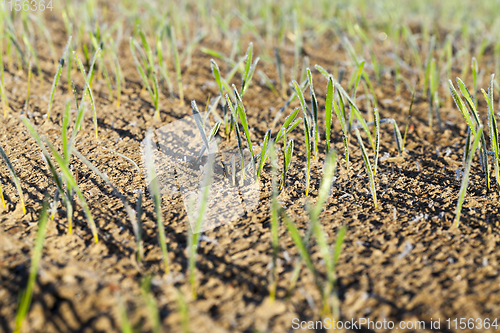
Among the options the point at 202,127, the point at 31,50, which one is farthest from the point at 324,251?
the point at 31,50

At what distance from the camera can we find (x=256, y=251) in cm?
82

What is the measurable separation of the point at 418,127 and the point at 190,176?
2.94ft

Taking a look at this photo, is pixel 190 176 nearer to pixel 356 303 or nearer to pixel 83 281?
pixel 83 281

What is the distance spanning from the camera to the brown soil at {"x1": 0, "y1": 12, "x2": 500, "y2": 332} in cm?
67

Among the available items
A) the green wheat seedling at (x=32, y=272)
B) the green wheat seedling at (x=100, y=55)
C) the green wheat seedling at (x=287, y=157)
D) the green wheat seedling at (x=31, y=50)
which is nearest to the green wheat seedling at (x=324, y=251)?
the green wheat seedling at (x=287, y=157)

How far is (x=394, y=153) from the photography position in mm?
1233

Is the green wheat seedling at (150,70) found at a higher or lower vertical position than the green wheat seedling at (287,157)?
higher

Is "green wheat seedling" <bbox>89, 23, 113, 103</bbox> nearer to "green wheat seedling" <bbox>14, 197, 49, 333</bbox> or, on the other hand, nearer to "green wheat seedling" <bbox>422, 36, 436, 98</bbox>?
"green wheat seedling" <bbox>14, 197, 49, 333</bbox>

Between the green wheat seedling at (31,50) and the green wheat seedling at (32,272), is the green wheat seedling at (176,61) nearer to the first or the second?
the green wheat seedling at (31,50)

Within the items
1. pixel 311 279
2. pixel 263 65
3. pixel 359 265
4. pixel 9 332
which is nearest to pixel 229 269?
pixel 311 279

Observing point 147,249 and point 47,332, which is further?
point 147,249

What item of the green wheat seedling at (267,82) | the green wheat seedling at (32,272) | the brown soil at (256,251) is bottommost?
the brown soil at (256,251)

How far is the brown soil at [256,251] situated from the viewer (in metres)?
0.67

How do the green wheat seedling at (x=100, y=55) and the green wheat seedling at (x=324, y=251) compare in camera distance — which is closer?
the green wheat seedling at (x=324, y=251)
